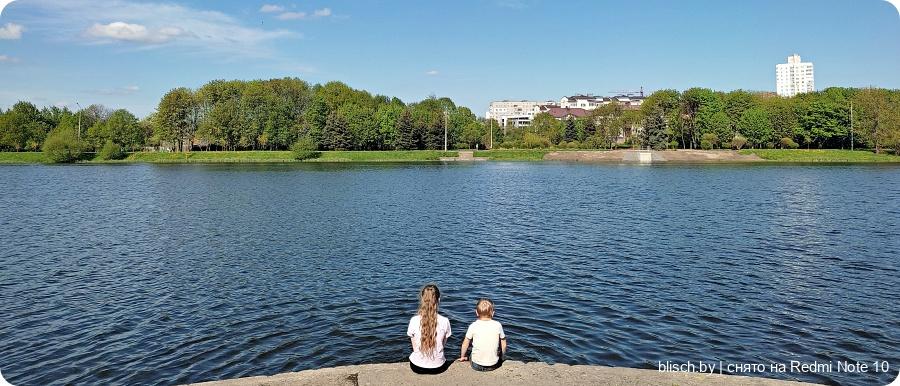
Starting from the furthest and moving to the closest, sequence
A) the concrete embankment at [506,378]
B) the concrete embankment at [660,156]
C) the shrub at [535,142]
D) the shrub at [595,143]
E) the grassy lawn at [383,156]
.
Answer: the shrub at [535,142], the shrub at [595,143], the grassy lawn at [383,156], the concrete embankment at [660,156], the concrete embankment at [506,378]

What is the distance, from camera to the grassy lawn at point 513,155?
423 ft

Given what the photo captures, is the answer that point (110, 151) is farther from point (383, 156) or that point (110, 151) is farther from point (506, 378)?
point (506, 378)

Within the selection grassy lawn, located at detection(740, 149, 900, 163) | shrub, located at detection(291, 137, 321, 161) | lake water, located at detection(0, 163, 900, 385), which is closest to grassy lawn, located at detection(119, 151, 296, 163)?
shrub, located at detection(291, 137, 321, 161)

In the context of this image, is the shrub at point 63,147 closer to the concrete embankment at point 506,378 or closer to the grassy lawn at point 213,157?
the grassy lawn at point 213,157

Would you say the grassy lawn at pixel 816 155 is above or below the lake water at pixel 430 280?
above

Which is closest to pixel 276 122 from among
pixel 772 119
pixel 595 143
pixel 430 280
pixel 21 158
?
pixel 21 158

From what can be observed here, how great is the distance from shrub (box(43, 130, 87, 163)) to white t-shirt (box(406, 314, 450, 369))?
13406cm

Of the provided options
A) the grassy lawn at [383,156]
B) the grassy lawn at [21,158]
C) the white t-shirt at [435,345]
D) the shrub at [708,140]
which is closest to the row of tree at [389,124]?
the shrub at [708,140]

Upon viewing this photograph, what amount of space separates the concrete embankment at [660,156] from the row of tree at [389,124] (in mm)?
6970

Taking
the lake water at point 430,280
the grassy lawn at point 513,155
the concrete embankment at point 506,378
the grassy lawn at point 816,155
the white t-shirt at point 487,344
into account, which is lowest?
the lake water at point 430,280

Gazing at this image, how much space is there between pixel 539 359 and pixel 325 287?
8.86m

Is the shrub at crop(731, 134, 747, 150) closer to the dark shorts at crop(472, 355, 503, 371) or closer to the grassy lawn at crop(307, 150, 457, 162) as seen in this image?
the grassy lawn at crop(307, 150, 457, 162)

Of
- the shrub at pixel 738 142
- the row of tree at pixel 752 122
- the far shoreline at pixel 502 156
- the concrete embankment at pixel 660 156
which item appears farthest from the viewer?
the shrub at pixel 738 142

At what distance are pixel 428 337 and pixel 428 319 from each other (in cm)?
33
